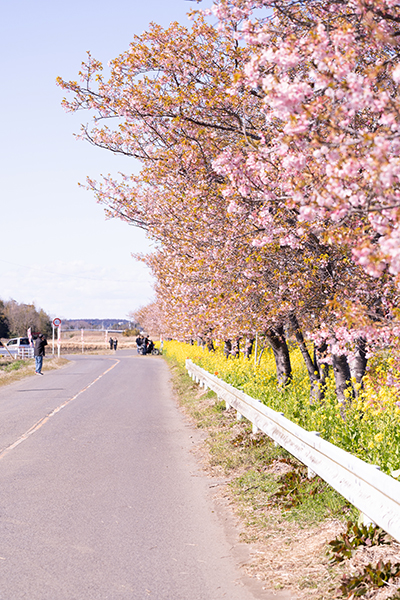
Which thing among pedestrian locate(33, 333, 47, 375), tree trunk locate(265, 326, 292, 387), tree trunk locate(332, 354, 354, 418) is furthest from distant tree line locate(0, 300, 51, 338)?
tree trunk locate(332, 354, 354, 418)

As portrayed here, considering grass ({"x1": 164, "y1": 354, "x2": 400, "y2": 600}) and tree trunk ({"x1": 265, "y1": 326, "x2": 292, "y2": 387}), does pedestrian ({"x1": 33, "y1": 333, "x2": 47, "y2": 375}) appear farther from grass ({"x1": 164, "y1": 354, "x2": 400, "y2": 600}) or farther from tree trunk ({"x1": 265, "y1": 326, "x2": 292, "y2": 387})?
grass ({"x1": 164, "y1": 354, "x2": 400, "y2": 600})

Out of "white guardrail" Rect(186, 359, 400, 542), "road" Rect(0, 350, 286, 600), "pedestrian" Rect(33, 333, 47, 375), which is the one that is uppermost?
"pedestrian" Rect(33, 333, 47, 375)

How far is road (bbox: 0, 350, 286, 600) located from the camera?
495 centimetres

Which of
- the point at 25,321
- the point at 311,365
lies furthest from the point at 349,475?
the point at 25,321

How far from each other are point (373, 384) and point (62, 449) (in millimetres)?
5431

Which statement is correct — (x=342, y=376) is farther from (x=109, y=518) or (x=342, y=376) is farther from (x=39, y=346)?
(x=39, y=346)

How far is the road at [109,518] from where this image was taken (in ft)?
16.3

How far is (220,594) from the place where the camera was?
4793 mm

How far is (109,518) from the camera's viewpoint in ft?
22.1

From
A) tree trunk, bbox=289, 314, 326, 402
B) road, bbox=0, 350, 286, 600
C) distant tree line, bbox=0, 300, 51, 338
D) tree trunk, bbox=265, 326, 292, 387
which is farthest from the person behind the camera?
distant tree line, bbox=0, 300, 51, 338

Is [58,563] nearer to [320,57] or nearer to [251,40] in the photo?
[320,57]

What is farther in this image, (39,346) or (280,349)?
(39,346)

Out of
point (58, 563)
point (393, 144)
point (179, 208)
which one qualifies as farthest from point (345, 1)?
point (179, 208)

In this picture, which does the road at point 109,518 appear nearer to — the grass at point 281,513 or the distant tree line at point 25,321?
the grass at point 281,513
